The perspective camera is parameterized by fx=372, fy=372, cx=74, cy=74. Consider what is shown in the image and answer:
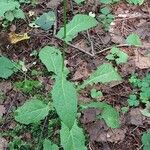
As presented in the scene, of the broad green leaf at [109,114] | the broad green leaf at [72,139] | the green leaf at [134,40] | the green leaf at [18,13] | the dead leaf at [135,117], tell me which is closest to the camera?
the broad green leaf at [72,139]

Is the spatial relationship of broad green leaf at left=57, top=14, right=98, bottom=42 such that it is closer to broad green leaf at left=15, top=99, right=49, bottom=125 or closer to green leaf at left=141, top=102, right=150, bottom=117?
broad green leaf at left=15, top=99, right=49, bottom=125

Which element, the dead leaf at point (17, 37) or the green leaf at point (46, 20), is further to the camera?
the green leaf at point (46, 20)

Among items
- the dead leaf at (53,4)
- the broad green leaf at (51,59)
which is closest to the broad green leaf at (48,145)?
the broad green leaf at (51,59)

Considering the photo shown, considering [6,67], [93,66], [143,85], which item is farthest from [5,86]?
[143,85]

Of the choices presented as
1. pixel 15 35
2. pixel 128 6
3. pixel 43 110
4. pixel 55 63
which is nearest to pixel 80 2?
pixel 128 6

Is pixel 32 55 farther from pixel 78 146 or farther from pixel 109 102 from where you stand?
pixel 78 146

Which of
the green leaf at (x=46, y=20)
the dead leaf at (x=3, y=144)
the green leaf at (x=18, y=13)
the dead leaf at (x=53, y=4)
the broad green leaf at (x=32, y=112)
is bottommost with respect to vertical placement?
the dead leaf at (x=3, y=144)

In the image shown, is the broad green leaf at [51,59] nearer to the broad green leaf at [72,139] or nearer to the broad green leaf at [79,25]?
the broad green leaf at [79,25]

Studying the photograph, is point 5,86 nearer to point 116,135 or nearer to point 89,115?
point 89,115
